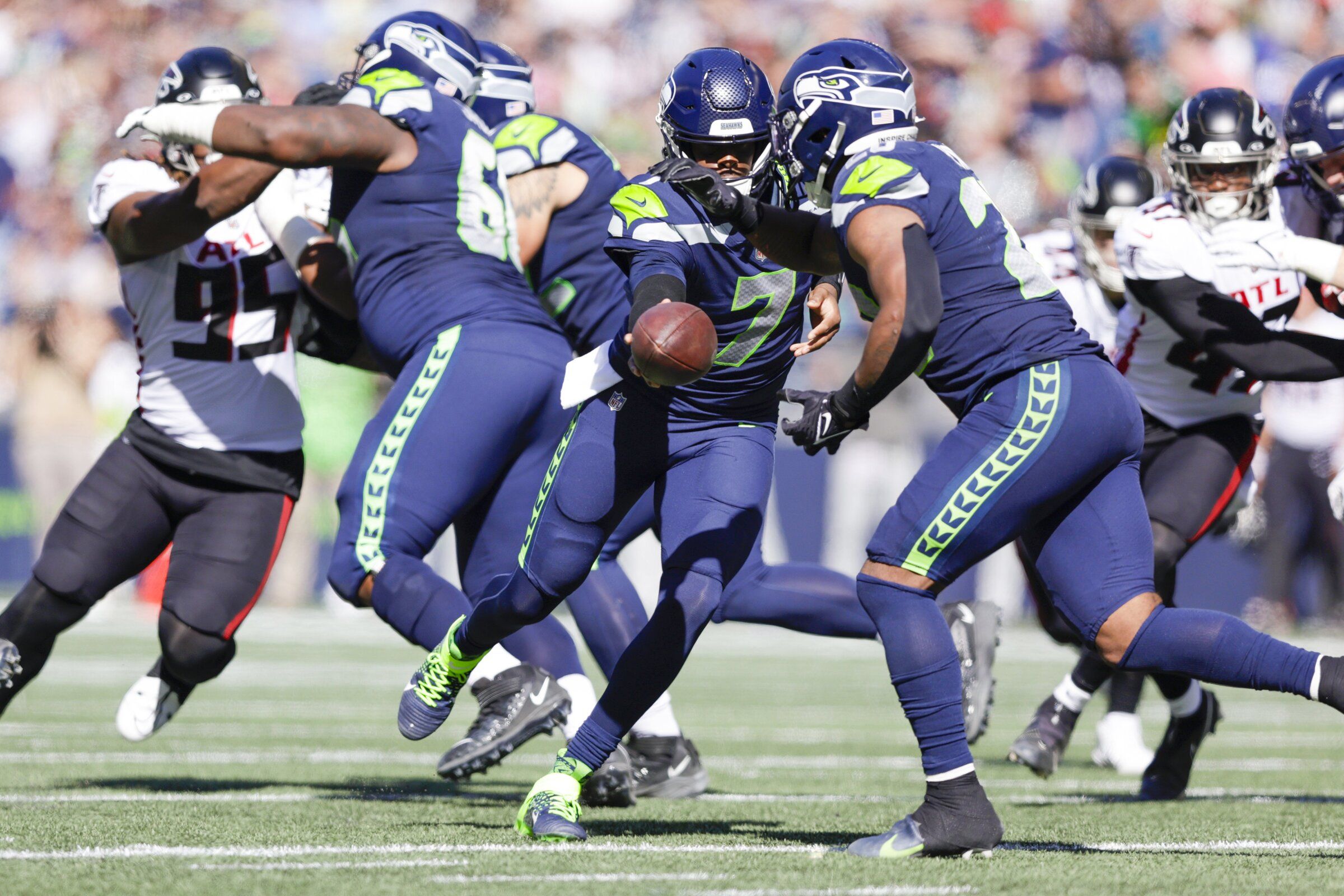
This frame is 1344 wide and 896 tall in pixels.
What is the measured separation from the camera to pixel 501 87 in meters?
5.80

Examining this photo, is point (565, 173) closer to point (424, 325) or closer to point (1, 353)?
Result: point (424, 325)

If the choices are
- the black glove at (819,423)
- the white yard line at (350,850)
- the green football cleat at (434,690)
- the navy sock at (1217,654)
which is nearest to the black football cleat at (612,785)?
the green football cleat at (434,690)

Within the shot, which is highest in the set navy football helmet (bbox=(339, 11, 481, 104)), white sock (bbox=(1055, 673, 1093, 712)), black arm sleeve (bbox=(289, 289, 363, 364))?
navy football helmet (bbox=(339, 11, 481, 104))

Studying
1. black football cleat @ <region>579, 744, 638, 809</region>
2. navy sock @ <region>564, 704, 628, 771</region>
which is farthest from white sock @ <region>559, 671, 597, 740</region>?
navy sock @ <region>564, 704, 628, 771</region>

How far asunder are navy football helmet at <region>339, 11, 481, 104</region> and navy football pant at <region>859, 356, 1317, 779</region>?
86.5 inches

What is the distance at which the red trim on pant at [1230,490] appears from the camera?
5.45 meters

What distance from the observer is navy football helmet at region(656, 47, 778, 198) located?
407cm

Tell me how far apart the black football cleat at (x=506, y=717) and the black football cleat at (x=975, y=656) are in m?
1.25

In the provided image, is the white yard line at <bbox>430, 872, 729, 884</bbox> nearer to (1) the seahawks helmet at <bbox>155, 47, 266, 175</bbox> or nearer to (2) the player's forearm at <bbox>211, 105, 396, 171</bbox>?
(2) the player's forearm at <bbox>211, 105, 396, 171</bbox>

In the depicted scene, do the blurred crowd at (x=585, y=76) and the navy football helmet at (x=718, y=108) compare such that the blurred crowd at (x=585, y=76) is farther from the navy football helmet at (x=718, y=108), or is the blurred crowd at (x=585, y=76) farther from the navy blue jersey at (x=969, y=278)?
the navy blue jersey at (x=969, y=278)

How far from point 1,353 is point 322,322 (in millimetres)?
10189

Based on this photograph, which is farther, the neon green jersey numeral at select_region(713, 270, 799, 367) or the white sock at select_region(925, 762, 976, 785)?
the neon green jersey numeral at select_region(713, 270, 799, 367)

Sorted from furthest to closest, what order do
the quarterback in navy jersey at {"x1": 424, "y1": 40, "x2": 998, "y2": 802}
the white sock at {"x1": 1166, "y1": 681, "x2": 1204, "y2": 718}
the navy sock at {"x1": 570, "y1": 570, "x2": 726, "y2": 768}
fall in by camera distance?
→ the white sock at {"x1": 1166, "y1": 681, "x2": 1204, "y2": 718}
the quarterback in navy jersey at {"x1": 424, "y1": 40, "x2": 998, "y2": 802}
the navy sock at {"x1": 570, "y1": 570, "x2": 726, "y2": 768}

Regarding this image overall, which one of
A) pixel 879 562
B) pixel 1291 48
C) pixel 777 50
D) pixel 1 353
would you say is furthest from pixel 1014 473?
pixel 1 353
